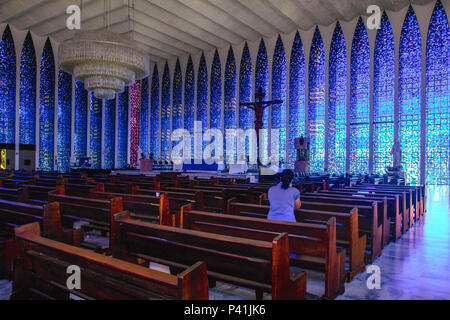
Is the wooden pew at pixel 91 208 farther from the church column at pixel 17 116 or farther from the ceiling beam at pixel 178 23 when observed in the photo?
the church column at pixel 17 116

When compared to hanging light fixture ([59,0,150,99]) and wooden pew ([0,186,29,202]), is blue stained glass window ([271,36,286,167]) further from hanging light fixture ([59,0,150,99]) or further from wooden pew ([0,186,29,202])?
wooden pew ([0,186,29,202])

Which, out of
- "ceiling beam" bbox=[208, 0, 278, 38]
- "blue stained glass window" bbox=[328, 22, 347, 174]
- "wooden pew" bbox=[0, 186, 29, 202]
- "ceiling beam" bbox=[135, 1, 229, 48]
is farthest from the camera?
"blue stained glass window" bbox=[328, 22, 347, 174]

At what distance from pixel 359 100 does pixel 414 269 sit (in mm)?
12539

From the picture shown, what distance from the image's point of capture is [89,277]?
127 cm

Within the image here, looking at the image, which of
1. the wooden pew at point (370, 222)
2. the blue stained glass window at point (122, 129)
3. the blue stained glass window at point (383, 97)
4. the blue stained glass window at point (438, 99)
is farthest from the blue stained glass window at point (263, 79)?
the wooden pew at point (370, 222)

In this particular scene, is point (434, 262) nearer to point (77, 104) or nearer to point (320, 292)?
point (320, 292)

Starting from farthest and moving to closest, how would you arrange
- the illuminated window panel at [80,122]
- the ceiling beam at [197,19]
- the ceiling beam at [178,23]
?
the illuminated window panel at [80,122] < the ceiling beam at [178,23] < the ceiling beam at [197,19]

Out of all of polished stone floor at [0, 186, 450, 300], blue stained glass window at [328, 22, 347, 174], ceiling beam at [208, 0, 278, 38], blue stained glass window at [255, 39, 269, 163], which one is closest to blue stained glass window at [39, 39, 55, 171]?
ceiling beam at [208, 0, 278, 38]

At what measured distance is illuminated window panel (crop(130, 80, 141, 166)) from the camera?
778 inches

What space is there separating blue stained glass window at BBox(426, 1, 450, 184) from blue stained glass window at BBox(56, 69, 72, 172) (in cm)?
1754

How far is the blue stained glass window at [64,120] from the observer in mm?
16422

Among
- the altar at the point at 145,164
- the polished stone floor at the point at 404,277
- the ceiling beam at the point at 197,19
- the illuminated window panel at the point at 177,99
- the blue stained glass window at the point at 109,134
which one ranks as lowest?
the polished stone floor at the point at 404,277

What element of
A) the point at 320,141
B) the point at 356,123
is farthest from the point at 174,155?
the point at 356,123

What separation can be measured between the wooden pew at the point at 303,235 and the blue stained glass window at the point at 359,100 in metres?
12.7
